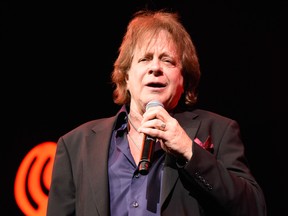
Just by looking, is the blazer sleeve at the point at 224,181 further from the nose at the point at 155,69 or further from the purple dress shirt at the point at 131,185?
the nose at the point at 155,69

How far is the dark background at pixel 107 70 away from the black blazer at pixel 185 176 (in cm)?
123

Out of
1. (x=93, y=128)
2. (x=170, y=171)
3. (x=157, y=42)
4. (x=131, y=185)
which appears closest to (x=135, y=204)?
(x=131, y=185)

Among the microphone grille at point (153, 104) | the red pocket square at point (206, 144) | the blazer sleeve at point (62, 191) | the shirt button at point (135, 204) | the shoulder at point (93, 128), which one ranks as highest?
the microphone grille at point (153, 104)

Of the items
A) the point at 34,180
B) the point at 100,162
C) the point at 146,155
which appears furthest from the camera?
the point at 34,180

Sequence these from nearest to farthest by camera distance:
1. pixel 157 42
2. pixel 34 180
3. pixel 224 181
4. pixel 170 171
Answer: pixel 224 181 < pixel 170 171 < pixel 157 42 < pixel 34 180

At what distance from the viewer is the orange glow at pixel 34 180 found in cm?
336

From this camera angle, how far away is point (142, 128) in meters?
1.64

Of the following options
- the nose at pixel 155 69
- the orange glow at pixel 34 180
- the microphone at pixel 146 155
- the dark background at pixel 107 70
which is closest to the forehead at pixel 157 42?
the nose at pixel 155 69

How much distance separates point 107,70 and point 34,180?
1.04 m

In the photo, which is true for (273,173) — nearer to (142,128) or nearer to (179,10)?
(179,10)

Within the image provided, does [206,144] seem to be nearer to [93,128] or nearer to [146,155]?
[146,155]

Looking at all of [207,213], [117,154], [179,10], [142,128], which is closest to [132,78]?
[117,154]

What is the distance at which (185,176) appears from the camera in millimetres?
1736

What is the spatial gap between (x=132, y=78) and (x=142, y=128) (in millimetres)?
548
